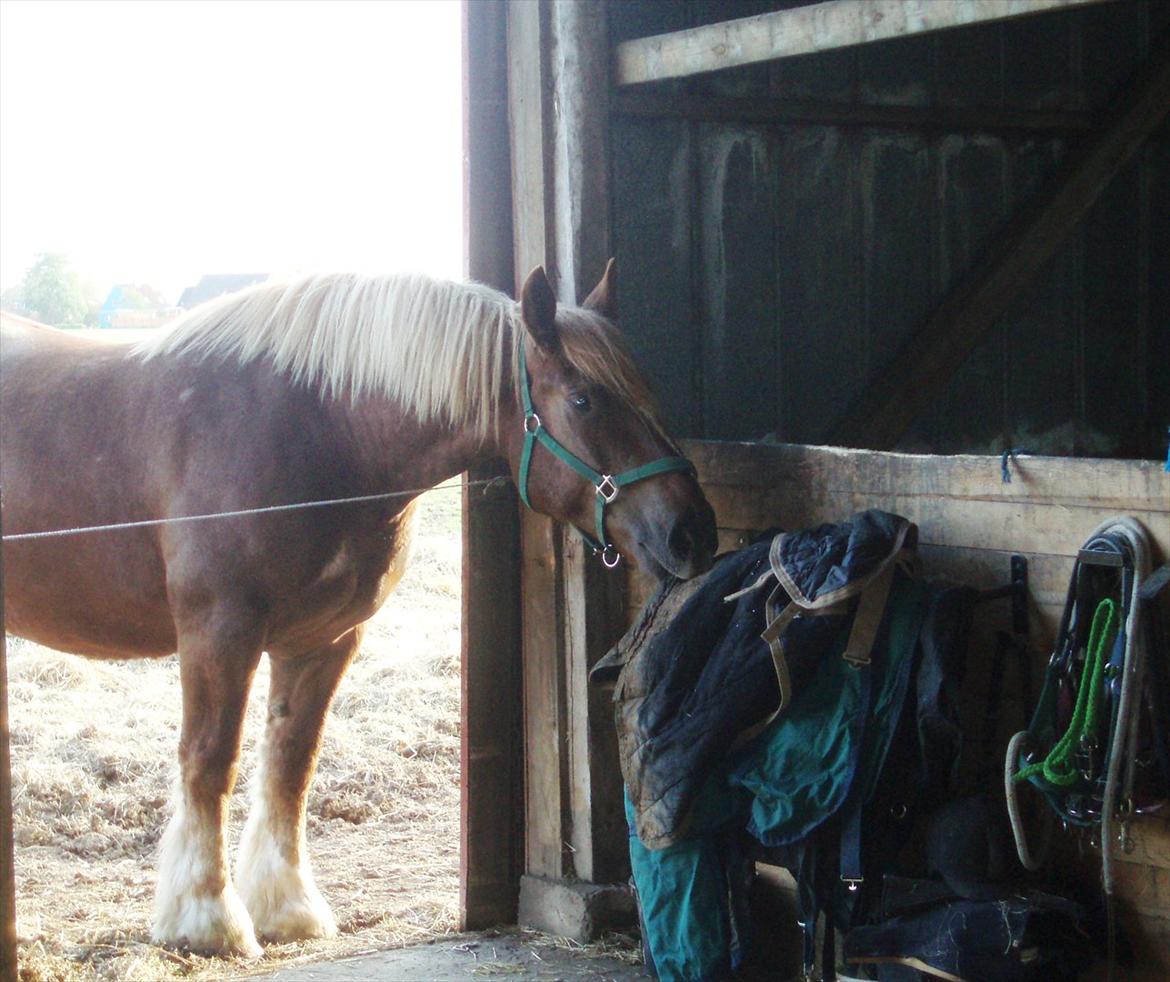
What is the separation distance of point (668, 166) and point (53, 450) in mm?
1753

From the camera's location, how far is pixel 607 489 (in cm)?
264

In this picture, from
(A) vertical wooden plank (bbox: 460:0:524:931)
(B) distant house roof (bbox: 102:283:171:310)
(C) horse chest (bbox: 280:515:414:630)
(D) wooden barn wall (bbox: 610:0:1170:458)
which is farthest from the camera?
(B) distant house roof (bbox: 102:283:171:310)

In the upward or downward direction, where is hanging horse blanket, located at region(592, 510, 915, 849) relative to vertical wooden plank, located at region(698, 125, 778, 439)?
downward

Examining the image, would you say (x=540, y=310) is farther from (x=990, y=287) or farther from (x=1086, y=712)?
(x=990, y=287)

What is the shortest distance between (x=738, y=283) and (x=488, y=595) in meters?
1.20

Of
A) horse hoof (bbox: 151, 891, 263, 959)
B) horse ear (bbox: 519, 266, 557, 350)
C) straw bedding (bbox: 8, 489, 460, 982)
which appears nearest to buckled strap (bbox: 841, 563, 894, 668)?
horse ear (bbox: 519, 266, 557, 350)

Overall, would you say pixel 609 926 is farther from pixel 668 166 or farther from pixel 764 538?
A: pixel 668 166

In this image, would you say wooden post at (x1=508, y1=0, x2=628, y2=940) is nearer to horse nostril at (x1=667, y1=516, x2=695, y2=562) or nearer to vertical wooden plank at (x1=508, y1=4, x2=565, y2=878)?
vertical wooden plank at (x1=508, y1=4, x2=565, y2=878)

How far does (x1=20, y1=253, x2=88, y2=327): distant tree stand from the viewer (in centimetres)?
1078

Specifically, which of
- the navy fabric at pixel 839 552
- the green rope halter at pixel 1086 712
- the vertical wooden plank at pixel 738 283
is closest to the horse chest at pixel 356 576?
the vertical wooden plank at pixel 738 283

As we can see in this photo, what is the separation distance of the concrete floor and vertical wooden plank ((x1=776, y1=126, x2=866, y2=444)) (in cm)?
165

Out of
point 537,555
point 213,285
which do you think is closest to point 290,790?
point 537,555

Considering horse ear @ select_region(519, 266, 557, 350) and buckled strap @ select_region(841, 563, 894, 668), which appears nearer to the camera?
buckled strap @ select_region(841, 563, 894, 668)

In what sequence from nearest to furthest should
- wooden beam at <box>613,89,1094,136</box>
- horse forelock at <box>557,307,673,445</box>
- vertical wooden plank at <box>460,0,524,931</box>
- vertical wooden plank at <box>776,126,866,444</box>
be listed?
horse forelock at <box>557,307,673,445</box>
vertical wooden plank at <box>460,0,524,931</box>
wooden beam at <box>613,89,1094,136</box>
vertical wooden plank at <box>776,126,866,444</box>
